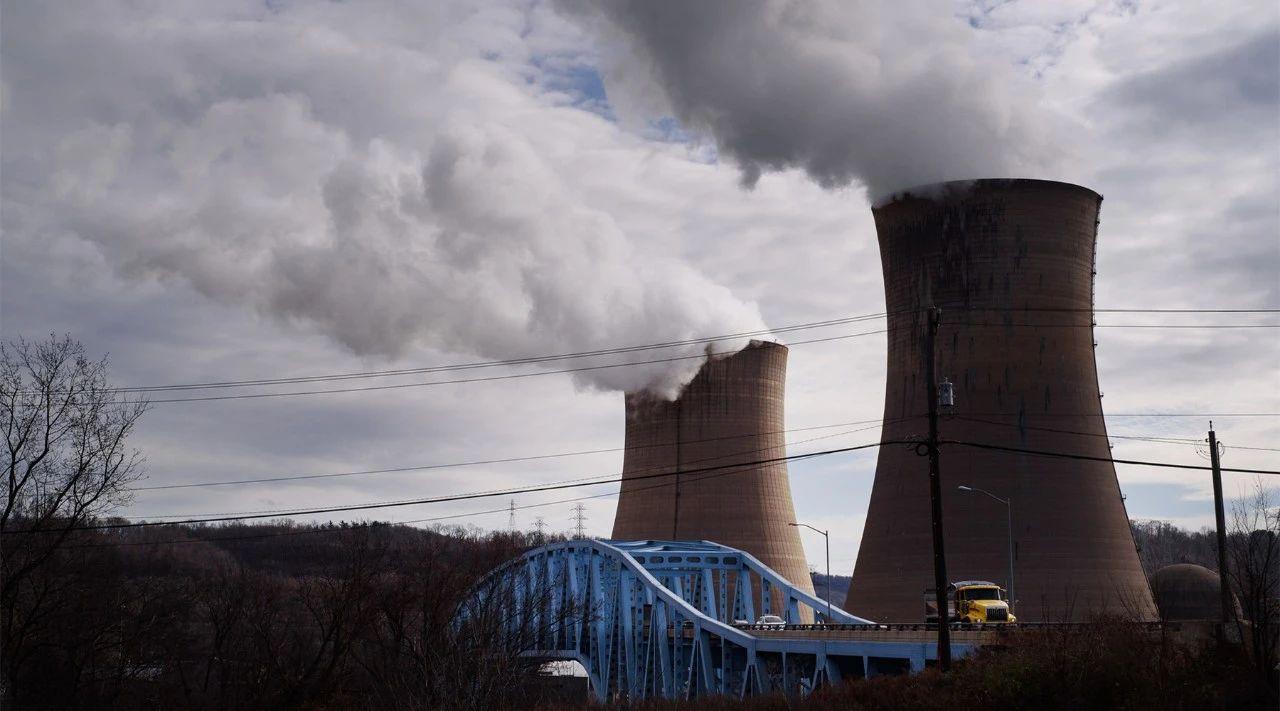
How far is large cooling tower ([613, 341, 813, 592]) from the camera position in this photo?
35875 mm

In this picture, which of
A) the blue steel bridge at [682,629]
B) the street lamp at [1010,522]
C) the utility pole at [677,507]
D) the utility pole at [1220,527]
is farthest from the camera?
the utility pole at [677,507]

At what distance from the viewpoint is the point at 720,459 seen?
116 ft

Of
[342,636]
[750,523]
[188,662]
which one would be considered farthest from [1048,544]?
[188,662]

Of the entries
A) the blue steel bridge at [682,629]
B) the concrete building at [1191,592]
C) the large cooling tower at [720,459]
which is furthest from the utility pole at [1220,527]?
the concrete building at [1191,592]

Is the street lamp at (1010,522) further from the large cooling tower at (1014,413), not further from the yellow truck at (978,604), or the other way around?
the yellow truck at (978,604)

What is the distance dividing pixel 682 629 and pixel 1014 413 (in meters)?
11.8

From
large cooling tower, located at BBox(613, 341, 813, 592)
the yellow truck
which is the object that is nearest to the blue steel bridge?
large cooling tower, located at BBox(613, 341, 813, 592)

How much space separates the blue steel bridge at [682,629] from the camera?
2428 cm

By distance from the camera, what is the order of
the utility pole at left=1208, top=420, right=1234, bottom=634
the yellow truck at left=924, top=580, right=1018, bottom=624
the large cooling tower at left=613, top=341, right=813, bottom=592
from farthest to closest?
the large cooling tower at left=613, top=341, right=813, bottom=592 < the yellow truck at left=924, top=580, right=1018, bottom=624 < the utility pole at left=1208, top=420, right=1234, bottom=634

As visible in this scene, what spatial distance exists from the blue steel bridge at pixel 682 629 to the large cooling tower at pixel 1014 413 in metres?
3.24

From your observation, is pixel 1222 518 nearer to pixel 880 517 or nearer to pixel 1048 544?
pixel 1048 544

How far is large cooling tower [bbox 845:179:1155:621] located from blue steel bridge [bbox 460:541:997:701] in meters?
3.24

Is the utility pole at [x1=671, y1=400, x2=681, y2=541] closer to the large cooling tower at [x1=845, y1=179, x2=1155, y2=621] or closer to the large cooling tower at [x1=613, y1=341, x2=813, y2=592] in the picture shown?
the large cooling tower at [x1=613, y1=341, x2=813, y2=592]

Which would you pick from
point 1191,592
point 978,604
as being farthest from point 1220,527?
point 1191,592
